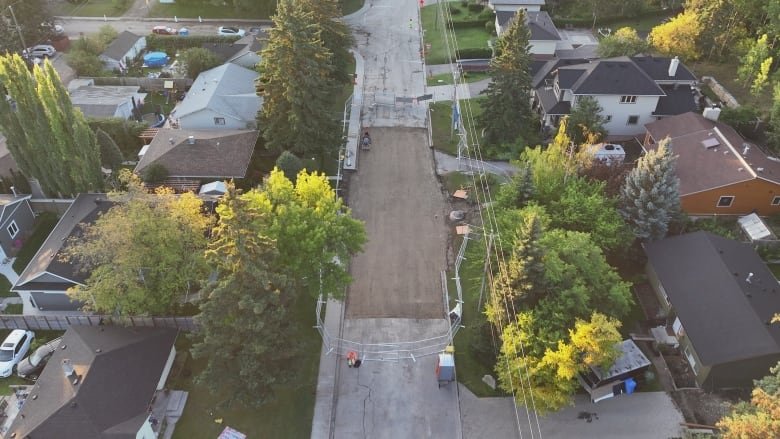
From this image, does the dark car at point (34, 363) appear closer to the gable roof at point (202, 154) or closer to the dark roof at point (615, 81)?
the gable roof at point (202, 154)

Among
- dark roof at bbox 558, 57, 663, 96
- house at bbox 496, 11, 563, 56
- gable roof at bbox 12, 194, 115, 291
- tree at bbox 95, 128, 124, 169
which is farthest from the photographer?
house at bbox 496, 11, 563, 56

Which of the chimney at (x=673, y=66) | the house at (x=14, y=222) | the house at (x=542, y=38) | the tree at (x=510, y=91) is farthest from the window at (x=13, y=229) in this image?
the chimney at (x=673, y=66)

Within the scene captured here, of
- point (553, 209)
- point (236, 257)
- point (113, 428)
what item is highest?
point (236, 257)

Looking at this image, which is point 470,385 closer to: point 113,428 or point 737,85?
point 113,428

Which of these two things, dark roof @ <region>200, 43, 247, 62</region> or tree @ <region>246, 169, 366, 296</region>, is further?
dark roof @ <region>200, 43, 247, 62</region>

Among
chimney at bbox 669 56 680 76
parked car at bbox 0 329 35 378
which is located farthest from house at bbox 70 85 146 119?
chimney at bbox 669 56 680 76

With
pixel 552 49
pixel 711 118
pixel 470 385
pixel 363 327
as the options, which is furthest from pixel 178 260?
pixel 552 49

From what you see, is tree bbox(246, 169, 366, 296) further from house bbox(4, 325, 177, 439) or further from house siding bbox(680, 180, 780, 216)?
house siding bbox(680, 180, 780, 216)
